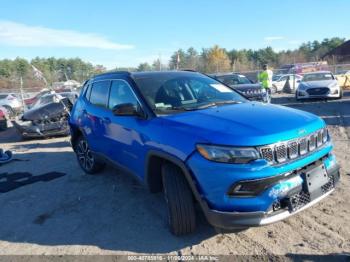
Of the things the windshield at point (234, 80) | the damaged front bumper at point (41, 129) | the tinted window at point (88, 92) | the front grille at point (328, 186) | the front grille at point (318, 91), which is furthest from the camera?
the front grille at point (318, 91)

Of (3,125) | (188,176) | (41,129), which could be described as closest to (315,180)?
(188,176)

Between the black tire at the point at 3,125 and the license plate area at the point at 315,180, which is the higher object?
the license plate area at the point at 315,180

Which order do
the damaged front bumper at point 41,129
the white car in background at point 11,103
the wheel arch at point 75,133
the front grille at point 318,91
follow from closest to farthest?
the wheel arch at point 75,133 → the damaged front bumper at point 41,129 → the front grille at point 318,91 → the white car in background at point 11,103

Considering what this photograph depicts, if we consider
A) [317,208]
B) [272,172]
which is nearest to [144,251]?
[272,172]

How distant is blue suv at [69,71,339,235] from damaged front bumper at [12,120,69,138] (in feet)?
22.9

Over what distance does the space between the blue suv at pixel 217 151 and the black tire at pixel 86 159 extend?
4.67ft

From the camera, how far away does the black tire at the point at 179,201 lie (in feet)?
11.8

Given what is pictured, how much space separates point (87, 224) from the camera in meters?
4.34

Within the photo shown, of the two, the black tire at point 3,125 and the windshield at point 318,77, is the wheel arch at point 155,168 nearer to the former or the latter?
the black tire at point 3,125

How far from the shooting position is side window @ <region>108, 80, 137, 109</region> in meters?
4.51

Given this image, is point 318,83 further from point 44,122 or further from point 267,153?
point 267,153

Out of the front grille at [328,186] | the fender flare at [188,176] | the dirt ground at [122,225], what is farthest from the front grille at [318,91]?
the fender flare at [188,176]

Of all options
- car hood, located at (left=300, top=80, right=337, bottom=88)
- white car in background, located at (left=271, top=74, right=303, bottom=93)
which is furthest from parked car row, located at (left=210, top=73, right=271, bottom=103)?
white car in background, located at (left=271, top=74, right=303, bottom=93)

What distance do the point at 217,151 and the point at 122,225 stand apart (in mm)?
1773
